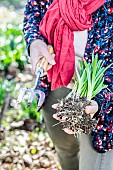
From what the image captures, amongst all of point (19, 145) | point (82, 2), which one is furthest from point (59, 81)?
point (19, 145)

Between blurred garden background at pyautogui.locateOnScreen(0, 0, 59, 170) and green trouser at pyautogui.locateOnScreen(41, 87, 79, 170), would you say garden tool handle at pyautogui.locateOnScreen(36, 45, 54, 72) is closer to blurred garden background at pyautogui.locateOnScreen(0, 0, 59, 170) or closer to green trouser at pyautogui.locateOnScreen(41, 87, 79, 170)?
green trouser at pyautogui.locateOnScreen(41, 87, 79, 170)

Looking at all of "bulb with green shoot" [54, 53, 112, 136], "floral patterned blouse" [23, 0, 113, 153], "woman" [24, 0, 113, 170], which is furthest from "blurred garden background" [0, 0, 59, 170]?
"bulb with green shoot" [54, 53, 112, 136]

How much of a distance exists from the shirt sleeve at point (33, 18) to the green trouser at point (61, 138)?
0.91 ft

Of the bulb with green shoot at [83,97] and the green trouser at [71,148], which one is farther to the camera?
the green trouser at [71,148]

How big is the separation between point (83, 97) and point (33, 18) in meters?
0.45

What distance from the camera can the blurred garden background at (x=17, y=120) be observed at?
10.7ft

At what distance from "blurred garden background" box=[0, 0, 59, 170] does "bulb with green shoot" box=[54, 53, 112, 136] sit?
1314mm

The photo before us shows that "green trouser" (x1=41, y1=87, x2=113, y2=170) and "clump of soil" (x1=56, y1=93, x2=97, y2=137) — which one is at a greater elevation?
"clump of soil" (x1=56, y1=93, x2=97, y2=137)

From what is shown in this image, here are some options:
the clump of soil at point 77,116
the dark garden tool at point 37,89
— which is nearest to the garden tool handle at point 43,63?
the dark garden tool at point 37,89

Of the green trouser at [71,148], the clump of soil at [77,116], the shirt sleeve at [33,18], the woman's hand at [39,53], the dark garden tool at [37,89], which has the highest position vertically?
the shirt sleeve at [33,18]

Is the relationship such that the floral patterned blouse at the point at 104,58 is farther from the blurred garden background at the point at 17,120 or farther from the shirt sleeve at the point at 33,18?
the blurred garden background at the point at 17,120

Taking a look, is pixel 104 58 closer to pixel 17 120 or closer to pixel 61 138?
pixel 61 138

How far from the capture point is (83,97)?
197 cm

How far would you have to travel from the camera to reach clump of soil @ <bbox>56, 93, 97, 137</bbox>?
191cm
